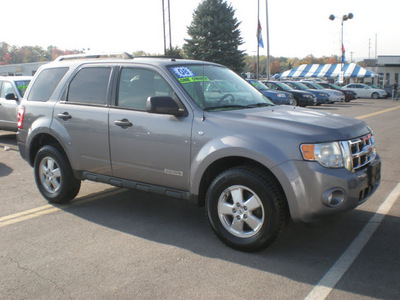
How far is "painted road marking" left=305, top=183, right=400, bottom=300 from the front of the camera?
3273mm

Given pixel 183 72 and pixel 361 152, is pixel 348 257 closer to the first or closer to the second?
pixel 361 152

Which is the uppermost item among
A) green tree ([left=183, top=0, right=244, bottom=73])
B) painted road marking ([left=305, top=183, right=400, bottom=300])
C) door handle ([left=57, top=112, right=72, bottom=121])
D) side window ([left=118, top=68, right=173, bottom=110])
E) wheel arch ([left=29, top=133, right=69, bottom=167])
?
green tree ([left=183, top=0, right=244, bottom=73])

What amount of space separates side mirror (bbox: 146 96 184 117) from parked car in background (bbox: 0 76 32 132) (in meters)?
8.07

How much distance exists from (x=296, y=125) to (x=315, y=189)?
2.14ft

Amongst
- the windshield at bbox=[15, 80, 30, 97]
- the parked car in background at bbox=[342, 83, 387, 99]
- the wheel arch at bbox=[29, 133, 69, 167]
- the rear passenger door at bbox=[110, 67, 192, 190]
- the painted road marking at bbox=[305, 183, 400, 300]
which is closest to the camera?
the painted road marking at bbox=[305, 183, 400, 300]

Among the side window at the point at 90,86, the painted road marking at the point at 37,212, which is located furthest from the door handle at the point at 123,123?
the painted road marking at the point at 37,212

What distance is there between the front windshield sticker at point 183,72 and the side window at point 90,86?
0.92 m

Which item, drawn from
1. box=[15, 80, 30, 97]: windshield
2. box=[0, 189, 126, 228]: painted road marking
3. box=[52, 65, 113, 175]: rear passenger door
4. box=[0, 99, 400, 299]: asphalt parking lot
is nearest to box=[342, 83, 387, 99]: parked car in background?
box=[15, 80, 30, 97]: windshield

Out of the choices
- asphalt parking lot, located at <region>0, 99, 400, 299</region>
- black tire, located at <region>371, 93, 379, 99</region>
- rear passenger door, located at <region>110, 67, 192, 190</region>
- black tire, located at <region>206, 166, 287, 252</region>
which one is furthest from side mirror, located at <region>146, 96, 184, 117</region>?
black tire, located at <region>371, 93, 379, 99</region>

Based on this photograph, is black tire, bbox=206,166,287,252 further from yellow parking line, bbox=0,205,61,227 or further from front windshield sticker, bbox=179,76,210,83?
yellow parking line, bbox=0,205,61,227

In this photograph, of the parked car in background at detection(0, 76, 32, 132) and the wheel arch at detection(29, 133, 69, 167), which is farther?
the parked car in background at detection(0, 76, 32, 132)

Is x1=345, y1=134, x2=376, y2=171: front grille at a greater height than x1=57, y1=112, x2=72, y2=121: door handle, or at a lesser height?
lesser

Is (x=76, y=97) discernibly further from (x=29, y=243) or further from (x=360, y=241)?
(x=360, y=241)

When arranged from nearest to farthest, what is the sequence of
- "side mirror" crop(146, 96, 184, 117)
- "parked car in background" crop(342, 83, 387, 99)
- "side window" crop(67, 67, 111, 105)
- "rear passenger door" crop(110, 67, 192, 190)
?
"side mirror" crop(146, 96, 184, 117) → "rear passenger door" crop(110, 67, 192, 190) → "side window" crop(67, 67, 111, 105) → "parked car in background" crop(342, 83, 387, 99)
